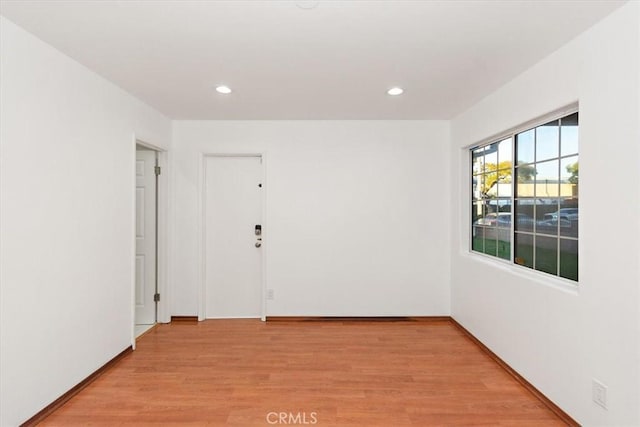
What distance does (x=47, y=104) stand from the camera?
7.27 feet

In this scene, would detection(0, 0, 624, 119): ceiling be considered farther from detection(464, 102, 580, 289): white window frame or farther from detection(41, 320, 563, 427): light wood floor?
detection(41, 320, 563, 427): light wood floor

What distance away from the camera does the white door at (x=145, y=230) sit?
12.8ft

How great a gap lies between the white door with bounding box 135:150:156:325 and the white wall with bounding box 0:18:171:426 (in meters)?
0.76

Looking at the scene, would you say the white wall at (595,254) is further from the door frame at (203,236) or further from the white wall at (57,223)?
the white wall at (57,223)

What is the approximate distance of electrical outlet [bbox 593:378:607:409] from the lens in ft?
6.08

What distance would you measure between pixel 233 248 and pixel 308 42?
273 cm

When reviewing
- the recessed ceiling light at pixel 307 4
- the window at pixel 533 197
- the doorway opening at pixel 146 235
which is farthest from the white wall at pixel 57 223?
the window at pixel 533 197

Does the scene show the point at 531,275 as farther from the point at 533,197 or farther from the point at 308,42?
the point at 308,42

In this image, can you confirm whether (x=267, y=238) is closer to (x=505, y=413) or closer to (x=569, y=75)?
(x=505, y=413)

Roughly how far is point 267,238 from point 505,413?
2.84 metres

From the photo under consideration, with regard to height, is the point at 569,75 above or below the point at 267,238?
above

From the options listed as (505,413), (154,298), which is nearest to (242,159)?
(154,298)

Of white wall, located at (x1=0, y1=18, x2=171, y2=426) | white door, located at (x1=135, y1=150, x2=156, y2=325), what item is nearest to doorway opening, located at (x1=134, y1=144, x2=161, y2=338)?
white door, located at (x1=135, y1=150, x2=156, y2=325)

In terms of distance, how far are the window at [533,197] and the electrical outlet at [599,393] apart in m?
0.64
